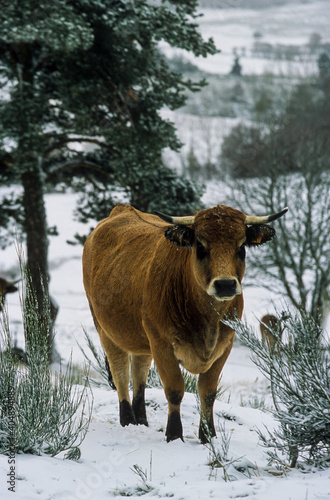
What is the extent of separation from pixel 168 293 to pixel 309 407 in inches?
52.1

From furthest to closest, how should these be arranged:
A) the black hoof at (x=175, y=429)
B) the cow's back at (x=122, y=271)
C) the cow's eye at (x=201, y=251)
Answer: the cow's back at (x=122, y=271) < the black hoof at (x=175, y=429) < the cow's eye at (x=201, y=251)

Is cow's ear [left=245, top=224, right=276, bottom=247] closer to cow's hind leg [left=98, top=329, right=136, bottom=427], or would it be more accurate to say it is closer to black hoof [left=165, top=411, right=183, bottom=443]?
black hoof [left=165, top=411, right=183, bottom=443]

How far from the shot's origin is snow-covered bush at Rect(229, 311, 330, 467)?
3426 millimetres

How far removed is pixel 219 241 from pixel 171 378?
112 cm

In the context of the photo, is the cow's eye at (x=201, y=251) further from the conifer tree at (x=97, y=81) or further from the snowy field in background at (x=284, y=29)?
the snowy field in background at (x=284, y=29)

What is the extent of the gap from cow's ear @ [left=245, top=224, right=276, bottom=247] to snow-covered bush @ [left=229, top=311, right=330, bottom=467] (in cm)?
59

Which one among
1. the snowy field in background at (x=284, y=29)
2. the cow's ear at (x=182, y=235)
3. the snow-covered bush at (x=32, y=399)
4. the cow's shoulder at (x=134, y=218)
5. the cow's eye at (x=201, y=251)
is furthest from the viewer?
the snowy field in background at (x=284, y=29)

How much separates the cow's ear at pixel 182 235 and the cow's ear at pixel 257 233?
40cm

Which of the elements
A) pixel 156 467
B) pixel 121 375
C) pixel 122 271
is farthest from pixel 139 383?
pixel 156 467

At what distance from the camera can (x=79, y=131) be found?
10992 mm

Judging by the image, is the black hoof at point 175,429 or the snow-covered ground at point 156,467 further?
the black hoof at point 175,429

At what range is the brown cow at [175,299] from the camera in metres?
3.88

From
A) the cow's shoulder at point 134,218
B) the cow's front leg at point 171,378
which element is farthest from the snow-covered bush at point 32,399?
the cow's shoulder at point 134,218

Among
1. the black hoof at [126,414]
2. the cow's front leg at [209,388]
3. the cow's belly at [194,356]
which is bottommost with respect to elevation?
the black hoof at [126,414]
